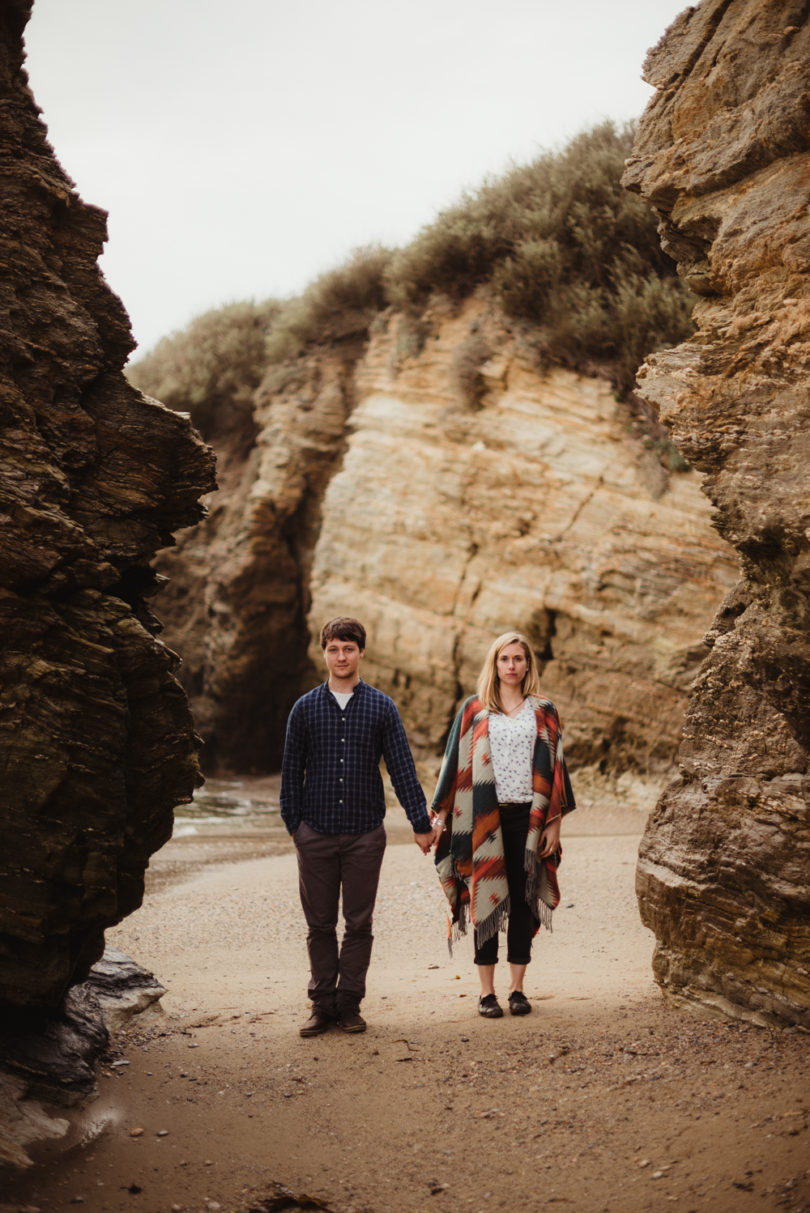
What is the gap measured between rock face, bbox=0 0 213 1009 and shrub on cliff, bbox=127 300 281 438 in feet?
50.5

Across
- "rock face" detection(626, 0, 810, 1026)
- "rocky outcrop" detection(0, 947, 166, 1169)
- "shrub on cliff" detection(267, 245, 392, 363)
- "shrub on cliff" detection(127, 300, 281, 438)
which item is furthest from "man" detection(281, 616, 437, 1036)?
"shrub on cliff" detection(127, 300, 281, 438)

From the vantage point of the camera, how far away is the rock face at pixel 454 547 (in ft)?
40.8

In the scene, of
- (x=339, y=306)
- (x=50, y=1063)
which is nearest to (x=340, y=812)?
(x=50, y=1063)

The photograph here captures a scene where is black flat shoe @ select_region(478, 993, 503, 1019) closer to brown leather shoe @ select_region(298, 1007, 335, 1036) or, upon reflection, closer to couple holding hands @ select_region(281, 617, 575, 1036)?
couple holding hands @ select_region(281, 617, 575, 1036)

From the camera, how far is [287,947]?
704 centimetres

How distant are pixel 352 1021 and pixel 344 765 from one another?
131 cm

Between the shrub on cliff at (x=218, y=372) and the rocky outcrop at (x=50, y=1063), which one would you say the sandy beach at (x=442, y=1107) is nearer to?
the rocky outcrop at (x=50, y=1063)

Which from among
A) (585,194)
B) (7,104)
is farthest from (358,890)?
(585,194)

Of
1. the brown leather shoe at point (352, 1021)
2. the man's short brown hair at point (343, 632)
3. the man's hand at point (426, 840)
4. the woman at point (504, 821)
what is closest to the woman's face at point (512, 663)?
the woman at point (504, 821)

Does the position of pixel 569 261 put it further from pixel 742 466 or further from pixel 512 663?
pixel 742 466

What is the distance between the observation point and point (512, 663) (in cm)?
505

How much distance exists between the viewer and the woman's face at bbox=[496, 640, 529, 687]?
5066 mm

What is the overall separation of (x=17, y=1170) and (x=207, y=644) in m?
15.8

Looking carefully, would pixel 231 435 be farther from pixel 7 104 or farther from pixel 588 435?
pixel 7 104
